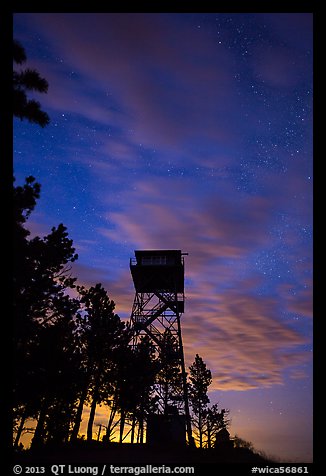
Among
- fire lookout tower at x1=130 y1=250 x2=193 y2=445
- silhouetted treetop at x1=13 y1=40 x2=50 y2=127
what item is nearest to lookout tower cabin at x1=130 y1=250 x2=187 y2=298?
fire lookout tower at x1=130 y1=250 x2=193 y2=445

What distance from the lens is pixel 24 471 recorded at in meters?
8.30

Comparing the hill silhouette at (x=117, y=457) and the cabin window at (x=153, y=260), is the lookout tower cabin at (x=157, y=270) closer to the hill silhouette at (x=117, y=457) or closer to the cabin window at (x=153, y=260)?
the cabin window at (x=153, y=260)

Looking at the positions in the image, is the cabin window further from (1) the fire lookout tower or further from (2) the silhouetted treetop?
(2) the silhouetted treetop

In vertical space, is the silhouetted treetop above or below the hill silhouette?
above

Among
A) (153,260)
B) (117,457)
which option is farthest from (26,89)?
(153,260)

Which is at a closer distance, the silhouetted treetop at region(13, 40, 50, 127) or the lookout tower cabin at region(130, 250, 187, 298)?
the silhouetted treetop at region(13, 40, 50, 127)

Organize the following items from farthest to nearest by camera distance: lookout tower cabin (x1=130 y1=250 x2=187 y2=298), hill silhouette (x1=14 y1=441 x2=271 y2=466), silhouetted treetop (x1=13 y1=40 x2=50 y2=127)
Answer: lookout tower cabin (x1=130 y1=250 x2=187 y2=298)
hill silhouette (x1=14 y1=441 x2=271 y2=466)
silhouetted treetop (x1=13 y1=40 x2=50 y2=127)

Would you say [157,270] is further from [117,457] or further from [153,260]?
[117,457]

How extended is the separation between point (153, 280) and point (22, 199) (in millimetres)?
21813

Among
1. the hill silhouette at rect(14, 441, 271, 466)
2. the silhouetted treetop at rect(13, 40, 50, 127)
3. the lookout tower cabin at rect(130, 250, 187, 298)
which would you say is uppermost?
the lookout tower cabin at rect(130, 250, 187, 298)

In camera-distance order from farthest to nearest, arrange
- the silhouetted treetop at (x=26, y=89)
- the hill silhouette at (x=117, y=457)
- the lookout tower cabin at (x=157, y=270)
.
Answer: the lookout tower cabin at (x=157, y=270), the hill silhouette at (x=117, y=457), the silhouetted treetop at (x=26, y=89)

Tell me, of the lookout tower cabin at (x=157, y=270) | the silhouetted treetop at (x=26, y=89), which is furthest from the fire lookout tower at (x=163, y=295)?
the silhouetted treetop at (x=26, y=89)

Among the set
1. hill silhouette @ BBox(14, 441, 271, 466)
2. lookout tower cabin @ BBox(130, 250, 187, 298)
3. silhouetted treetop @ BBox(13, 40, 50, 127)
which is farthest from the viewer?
lookout tower cabin @ BBox(130, 250, 187, 298)
